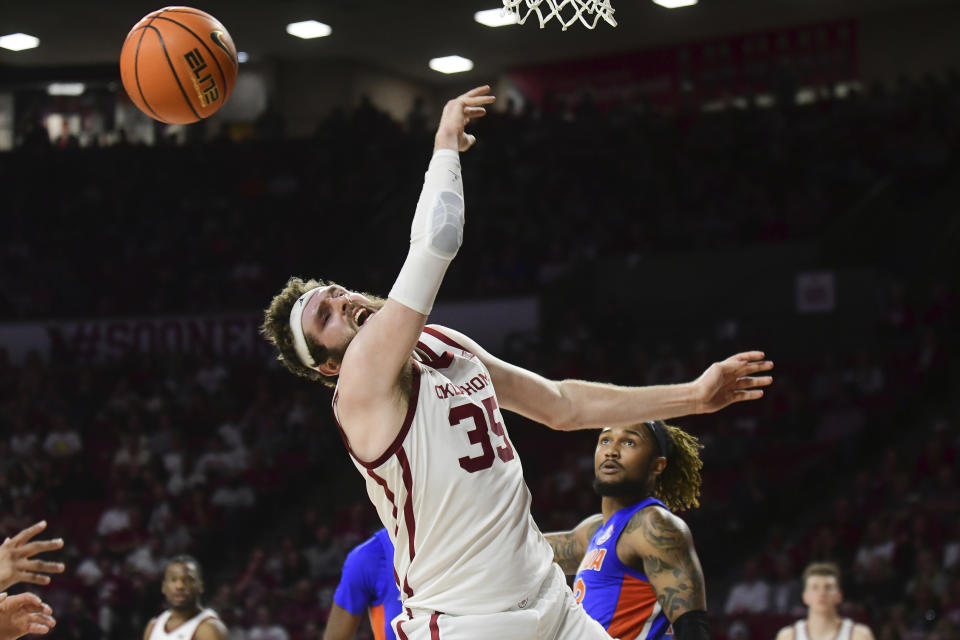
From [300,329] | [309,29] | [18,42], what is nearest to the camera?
[300,329]

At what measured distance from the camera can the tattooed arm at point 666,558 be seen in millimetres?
3732

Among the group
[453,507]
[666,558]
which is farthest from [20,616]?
[666,558]

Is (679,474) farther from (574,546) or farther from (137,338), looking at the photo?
(137,338)

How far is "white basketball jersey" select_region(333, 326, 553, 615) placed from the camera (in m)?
2.92

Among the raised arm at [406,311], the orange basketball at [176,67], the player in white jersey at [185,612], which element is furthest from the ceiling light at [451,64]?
the raised arm at [406,311]

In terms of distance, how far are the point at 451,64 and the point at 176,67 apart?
45.9 ft

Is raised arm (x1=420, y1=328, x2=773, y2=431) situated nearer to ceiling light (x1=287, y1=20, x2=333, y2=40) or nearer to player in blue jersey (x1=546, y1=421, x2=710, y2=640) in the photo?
player in blue jersey (x1=546, y1=421, x2=710, y2=640)

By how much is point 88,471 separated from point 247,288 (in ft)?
11.5

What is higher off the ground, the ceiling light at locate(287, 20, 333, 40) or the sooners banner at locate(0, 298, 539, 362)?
the ceiling light at locate(287, 20, 333, 40)

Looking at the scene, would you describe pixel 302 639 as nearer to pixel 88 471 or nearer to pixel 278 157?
pixel 88 471

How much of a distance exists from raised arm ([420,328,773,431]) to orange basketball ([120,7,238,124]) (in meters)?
2.11

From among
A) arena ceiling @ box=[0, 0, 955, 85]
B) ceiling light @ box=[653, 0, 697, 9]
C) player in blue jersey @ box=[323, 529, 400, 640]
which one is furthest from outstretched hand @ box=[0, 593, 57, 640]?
ceiling light @ box=[653, 0, 697, 9]

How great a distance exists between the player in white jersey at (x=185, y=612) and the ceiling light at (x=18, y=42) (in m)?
12.3

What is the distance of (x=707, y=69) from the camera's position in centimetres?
1728
